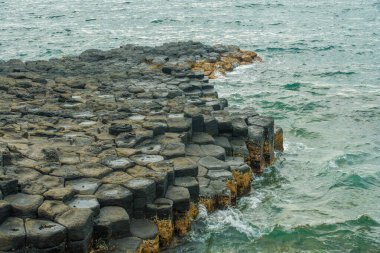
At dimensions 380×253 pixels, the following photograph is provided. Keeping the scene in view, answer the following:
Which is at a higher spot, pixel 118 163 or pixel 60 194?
pixel 60 194

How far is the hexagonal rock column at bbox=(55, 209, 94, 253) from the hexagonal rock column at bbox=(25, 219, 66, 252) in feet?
0.24

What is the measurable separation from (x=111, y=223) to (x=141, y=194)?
773 mm

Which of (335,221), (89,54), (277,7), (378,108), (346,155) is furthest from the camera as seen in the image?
(277,7)

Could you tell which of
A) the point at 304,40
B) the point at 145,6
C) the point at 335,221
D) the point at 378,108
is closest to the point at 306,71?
the point at 378,108

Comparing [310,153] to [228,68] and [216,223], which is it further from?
[228,68]

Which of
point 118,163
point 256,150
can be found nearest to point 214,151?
point 256,150

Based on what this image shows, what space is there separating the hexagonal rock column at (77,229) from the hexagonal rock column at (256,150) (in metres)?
4.65

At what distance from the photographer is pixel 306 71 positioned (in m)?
20.8

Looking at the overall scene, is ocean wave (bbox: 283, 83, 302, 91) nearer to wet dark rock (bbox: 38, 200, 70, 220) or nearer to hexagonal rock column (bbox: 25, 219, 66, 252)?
wet dark rock (bbox: 38, 200, 70, 220)

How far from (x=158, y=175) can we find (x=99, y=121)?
113 inches

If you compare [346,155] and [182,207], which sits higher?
[182,207]

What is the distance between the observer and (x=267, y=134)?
444 inches

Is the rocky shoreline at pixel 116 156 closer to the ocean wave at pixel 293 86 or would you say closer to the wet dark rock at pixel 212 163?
the wet dark rock at pixel 212 163

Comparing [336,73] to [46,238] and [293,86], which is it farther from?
[46,238]
